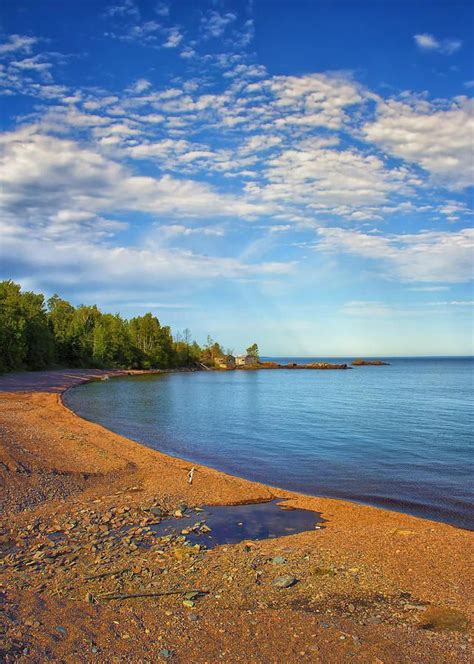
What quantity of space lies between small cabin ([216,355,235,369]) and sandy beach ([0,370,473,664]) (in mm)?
148950

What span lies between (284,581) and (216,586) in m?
1.17

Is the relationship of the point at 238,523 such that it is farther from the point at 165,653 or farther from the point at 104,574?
the point at 165,653

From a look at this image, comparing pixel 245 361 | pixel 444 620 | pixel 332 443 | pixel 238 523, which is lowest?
pixel 332 443

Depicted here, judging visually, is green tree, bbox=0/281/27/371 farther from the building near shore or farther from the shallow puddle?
the building near shore

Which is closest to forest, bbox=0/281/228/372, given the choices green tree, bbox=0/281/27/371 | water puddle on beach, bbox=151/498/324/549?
green tree, bbox=0/281/27/371

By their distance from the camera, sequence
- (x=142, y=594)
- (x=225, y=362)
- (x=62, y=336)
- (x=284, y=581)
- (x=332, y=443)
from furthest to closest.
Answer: (x=225, y=362), (x=62, y=336), (x=332, y=443), (x=284, y=581), (x=142, y=594)

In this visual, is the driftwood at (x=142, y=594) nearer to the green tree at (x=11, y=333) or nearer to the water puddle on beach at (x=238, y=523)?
the water puddle on beach at (x=238, y=523)

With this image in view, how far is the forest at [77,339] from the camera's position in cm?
7838

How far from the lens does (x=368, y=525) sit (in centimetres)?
1238

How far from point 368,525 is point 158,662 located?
7.75 meters

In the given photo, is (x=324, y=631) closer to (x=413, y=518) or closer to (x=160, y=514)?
(x=160, y=514)

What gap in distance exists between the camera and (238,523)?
12.2 meters

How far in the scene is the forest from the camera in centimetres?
7838

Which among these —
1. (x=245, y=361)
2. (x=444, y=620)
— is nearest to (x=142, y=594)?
(x=444, y=620)
